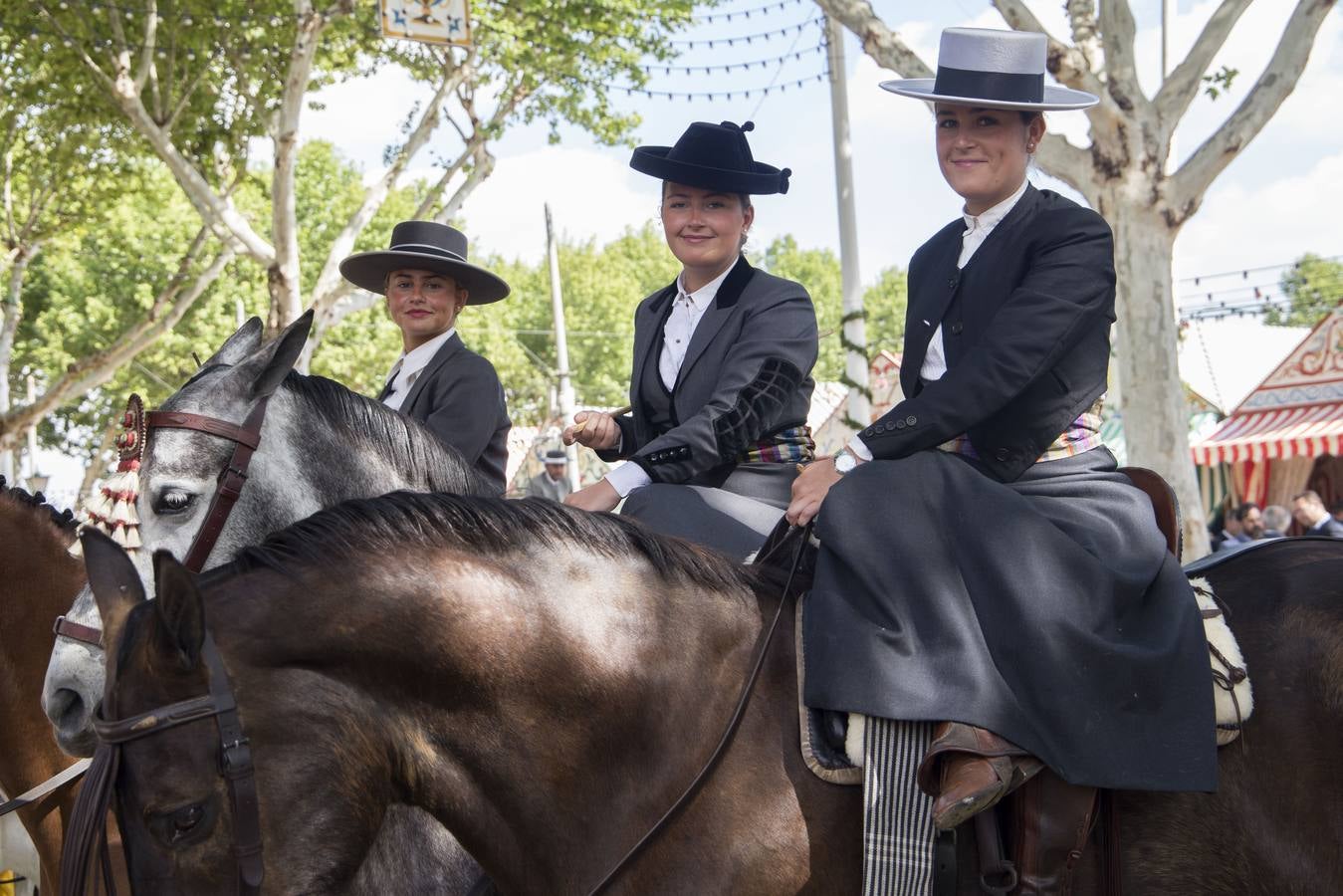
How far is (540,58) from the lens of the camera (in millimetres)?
16141

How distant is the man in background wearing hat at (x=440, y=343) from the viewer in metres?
4.46

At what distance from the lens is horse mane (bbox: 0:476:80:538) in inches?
184

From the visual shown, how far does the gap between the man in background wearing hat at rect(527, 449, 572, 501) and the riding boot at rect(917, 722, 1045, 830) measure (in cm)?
1311

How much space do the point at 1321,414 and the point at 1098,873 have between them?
14.7 m

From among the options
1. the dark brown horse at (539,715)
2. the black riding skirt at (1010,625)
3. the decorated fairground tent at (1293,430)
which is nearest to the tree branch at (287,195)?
the dark brown horse at (539,715)

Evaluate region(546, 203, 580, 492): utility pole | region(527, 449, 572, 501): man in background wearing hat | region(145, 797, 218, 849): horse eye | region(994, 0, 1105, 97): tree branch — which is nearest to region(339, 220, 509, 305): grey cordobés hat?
region(145, 797, 218, 849): horse eye

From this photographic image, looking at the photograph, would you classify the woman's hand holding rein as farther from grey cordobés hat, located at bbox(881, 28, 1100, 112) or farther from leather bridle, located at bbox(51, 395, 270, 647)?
grey cordobés hat, located at bbox(881, 28, 1100, 112)

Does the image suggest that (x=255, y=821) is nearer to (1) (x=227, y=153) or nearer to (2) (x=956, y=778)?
(2) (x=956, y=778)

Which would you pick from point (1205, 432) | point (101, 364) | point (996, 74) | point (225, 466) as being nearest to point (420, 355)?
point (225, 466)

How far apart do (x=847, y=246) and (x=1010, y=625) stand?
31.4 ft

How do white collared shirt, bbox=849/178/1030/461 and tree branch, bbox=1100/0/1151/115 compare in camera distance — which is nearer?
white collared shirt, bbox=849/178/1030/461

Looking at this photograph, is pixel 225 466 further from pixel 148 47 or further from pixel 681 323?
pixel 148 47

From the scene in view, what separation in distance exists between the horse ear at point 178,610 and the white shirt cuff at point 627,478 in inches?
57.4

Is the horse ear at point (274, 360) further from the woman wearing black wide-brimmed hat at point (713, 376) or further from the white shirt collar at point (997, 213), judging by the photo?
the white shirt collar at point (997, 213)
